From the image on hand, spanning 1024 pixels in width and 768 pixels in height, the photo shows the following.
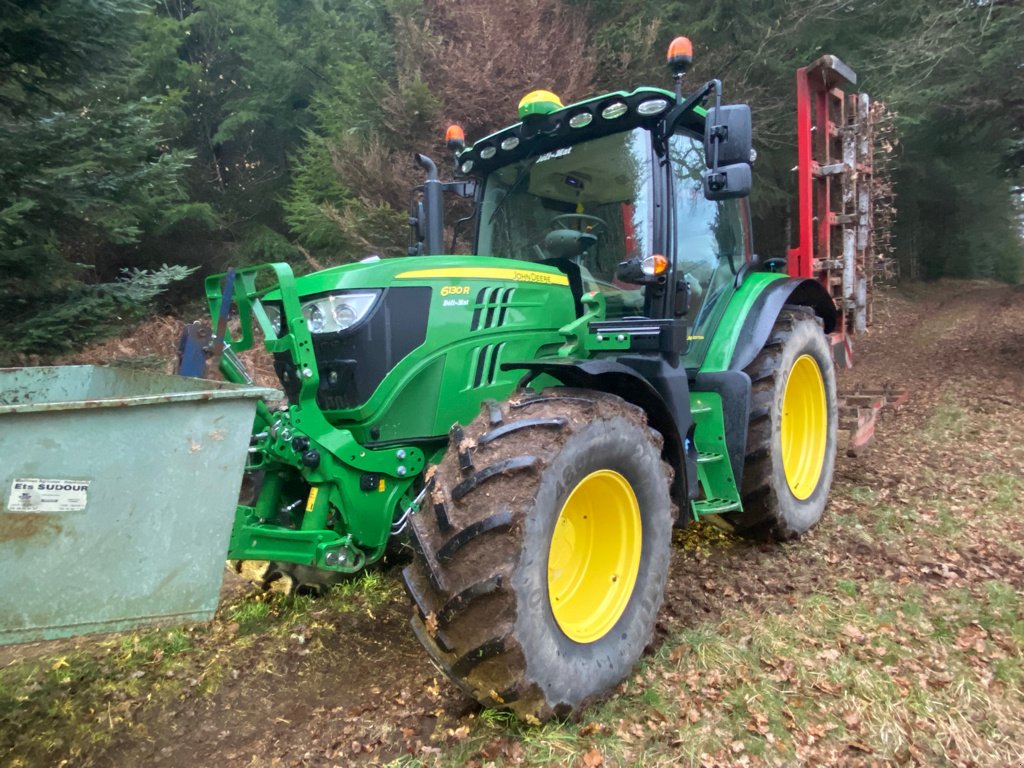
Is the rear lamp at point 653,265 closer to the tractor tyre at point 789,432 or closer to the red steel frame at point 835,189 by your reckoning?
the tractor tyre at point 789,432

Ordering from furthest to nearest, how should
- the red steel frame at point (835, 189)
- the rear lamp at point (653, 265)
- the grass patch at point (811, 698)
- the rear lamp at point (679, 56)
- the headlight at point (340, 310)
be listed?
the red steel frame at point (835, 189) → the rear lamp at point (653, 265) → the rear lamp at point (679, 56) → the headlight at point (340, 310) → the grass patch at point (811, 698)

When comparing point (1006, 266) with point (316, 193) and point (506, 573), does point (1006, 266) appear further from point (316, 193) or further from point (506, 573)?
point (506, 573)

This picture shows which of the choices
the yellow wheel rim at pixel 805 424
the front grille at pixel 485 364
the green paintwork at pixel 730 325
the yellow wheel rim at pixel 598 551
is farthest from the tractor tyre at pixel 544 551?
the yellow wheel rim at pixel 805 424

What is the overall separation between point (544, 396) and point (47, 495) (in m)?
1.76

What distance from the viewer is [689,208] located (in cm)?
418

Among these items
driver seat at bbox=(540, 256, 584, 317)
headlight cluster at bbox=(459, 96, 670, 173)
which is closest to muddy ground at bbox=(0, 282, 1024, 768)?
driver seat at bbox=(540, 256, 584, 317)

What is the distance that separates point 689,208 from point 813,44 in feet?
36.0

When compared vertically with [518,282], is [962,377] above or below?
below

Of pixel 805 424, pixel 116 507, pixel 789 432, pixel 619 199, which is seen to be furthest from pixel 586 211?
pixel 116 507

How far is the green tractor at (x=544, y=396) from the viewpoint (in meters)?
2.52

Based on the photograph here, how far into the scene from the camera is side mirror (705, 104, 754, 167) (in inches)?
133

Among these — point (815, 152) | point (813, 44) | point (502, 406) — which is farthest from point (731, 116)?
point (813, 44)

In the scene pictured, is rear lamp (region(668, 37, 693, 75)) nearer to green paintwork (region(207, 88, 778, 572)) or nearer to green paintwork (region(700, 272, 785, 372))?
green paintwork (region(207, 88, 778, 572))

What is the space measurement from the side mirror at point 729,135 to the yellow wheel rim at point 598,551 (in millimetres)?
1596
